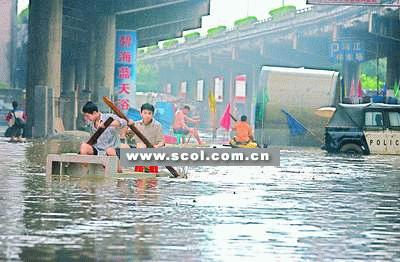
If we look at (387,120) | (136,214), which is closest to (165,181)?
(136,214)

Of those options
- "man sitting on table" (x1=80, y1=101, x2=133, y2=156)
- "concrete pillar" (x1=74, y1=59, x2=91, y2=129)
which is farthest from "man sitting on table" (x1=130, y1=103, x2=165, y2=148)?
"concrete pillar" (x1=74, y1=59, x2=91, y2=129)

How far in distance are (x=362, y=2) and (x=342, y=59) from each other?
145 ft

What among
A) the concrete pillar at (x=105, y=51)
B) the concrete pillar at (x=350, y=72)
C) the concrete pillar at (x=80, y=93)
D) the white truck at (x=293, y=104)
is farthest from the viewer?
the concrete pillar at (x=350, y=72)

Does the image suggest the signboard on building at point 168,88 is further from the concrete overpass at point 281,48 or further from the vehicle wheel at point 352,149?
the vehicle wheel at point 352,149

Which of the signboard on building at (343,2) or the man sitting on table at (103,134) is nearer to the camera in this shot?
the man sitting on table at (103,134)

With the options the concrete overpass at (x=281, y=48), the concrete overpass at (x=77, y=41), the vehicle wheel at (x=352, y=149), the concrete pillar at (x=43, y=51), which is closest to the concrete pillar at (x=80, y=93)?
the concrete overpass at (x=77, y=41)

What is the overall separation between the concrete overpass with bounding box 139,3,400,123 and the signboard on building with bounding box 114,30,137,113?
52.5 ft

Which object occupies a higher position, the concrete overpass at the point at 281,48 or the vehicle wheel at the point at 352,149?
the concrete overpass at the point at 281,48

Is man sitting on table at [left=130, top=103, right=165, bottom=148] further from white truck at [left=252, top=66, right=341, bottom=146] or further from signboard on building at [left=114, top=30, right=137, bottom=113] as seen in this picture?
signboard on building at [left=114, top=30, right=137, bottom=113]

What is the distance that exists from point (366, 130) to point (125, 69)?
3545 centimetres

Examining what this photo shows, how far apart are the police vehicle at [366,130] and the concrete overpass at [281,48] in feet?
122

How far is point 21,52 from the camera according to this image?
116m

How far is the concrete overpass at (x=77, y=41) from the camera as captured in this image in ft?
189

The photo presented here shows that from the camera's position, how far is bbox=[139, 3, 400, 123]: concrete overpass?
92312 mm
